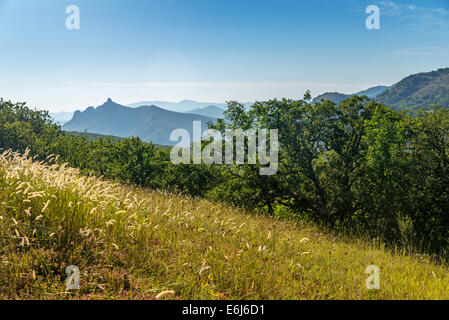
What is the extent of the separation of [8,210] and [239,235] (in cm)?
420

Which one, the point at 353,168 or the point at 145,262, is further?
the point at 353,168

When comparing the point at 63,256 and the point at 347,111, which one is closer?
the point at 63,256

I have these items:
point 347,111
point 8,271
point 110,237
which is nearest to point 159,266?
point 110,237

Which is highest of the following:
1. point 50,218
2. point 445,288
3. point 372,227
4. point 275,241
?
point 50,218

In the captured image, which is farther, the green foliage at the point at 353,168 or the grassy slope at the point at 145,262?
the green foliage at the point at 353,168

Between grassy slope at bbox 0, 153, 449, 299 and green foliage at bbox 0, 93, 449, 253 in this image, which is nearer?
grassy slope at bbox 0, 153, 449, 299

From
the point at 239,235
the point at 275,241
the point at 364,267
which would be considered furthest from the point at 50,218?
the point at 364,267

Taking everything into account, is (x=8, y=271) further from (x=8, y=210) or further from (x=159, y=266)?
(x=159, y=266)

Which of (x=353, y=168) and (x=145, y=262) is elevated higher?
(x=353, y=168)

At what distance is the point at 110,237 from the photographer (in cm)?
474

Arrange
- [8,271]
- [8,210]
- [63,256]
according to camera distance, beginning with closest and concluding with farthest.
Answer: [8,271]
[63,256]
[8,210]

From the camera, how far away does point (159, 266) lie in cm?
437

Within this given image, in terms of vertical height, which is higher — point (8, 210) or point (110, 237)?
point (8, 210)

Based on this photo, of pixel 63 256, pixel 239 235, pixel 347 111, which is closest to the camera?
pixel 63 256
